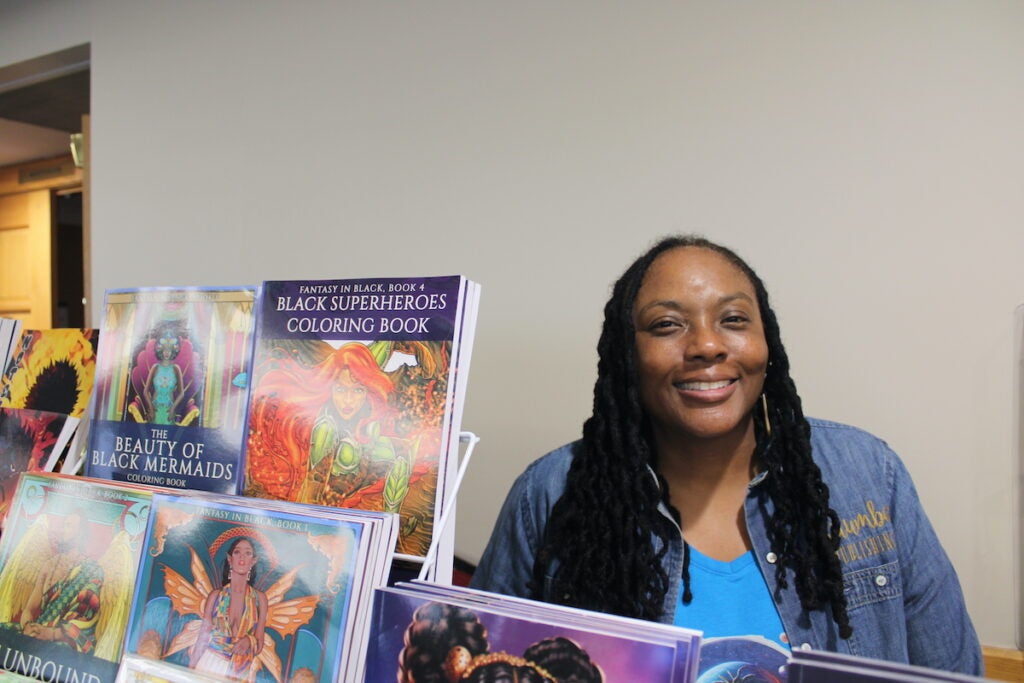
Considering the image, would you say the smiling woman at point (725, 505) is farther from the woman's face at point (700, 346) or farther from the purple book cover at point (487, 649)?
the purple book cover at point (487, 649)

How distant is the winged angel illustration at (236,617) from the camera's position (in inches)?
33.5

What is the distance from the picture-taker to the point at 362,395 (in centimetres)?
101

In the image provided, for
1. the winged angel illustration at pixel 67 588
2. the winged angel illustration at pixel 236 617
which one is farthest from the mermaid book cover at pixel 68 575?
the winged angel illustration at pixel 236 617

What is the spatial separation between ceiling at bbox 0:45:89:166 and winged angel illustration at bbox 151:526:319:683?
234 cm

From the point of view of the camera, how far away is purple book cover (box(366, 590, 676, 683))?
674mm

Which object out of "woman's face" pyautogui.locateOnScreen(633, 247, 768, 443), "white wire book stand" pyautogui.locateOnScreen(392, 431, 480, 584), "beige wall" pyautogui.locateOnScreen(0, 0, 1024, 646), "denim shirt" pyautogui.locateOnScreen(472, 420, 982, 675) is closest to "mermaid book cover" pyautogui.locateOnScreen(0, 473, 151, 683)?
"white wire book stand" pyautogui.locateOnScreen(392, 431, 480, 584)

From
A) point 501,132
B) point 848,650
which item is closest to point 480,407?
point 501,132

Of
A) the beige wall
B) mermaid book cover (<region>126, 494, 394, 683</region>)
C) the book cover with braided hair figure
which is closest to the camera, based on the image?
the book cover with braided hair figure

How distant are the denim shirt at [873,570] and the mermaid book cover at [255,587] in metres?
0.45

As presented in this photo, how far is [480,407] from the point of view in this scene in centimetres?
186

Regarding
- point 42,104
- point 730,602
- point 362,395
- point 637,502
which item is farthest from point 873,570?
point 42,104

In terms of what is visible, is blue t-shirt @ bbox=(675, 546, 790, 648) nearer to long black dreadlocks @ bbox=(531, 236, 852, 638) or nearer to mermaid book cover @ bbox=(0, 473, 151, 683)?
long black dreadlocks @ bbox=(531, 236, 852, 638)

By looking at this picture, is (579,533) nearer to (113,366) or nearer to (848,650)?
(848,650)

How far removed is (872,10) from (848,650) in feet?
3.98
